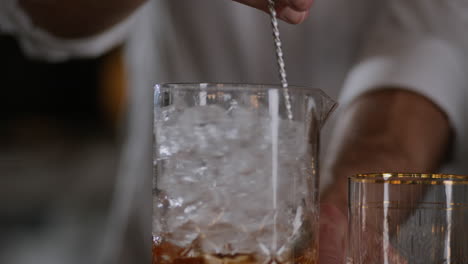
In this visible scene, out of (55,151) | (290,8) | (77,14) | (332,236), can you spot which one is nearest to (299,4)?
(290,8)

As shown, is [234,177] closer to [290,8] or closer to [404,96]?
[290,8]

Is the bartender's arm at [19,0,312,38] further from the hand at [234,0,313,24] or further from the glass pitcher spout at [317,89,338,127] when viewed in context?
the glass pitcher spout at [317,89,338,127]

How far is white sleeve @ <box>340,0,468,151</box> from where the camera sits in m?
0.76

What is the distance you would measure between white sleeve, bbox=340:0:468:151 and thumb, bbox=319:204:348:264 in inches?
15.7

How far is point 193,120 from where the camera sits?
0.89 feet

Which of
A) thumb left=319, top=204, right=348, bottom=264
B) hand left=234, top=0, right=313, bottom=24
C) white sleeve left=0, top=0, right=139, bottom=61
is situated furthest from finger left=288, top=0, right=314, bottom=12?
white sleeve left=0, top=0, right=139, bottom=61

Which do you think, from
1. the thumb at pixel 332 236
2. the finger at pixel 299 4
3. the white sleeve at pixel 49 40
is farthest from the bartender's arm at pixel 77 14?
the thumb at pixel 332 236

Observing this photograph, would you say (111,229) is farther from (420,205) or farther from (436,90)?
(420,205)

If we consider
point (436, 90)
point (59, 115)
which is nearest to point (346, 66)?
point (436, 90)

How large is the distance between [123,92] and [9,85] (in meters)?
0.19

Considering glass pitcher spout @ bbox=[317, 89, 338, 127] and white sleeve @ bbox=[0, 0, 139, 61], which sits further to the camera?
white sleeve @ bbox=[0, 0, 139, 61]

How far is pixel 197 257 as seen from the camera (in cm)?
27

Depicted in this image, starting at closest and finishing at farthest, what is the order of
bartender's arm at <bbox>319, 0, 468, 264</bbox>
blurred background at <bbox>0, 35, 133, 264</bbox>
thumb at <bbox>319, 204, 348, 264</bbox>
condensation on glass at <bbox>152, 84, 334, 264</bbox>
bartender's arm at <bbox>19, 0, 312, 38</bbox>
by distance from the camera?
condensation on glass at <bbox>152, 84, 334, 264</bbox> < thumb at <bbox>319, 204, 348, 264</bbox> < bartender's arm at <bbox>319, 0, 468, 264</bbox> < bartender's arm at <bbox>19, 0, 312, 38</bbox> < blurred background at <bbox>0, 35, 133, 264</bbox>

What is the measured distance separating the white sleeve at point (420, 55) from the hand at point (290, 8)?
32 cm
